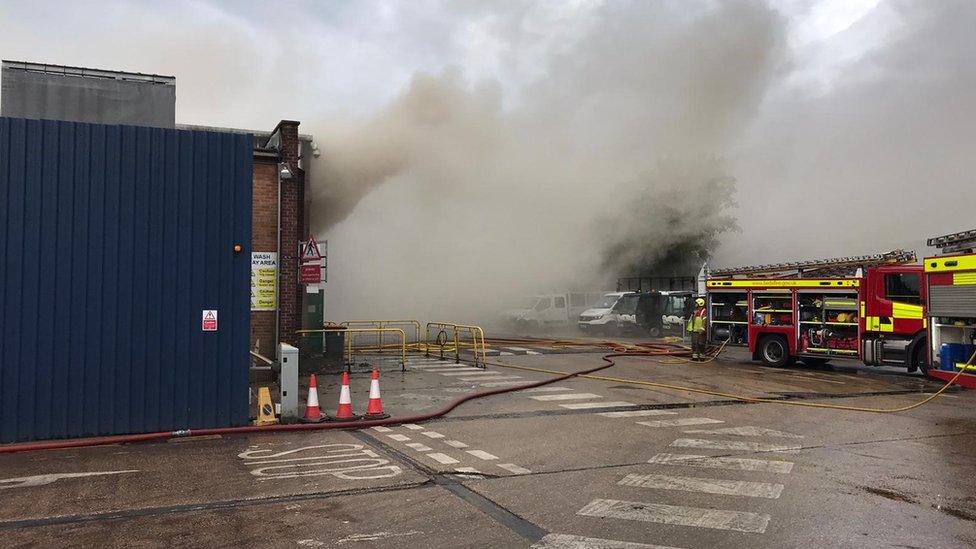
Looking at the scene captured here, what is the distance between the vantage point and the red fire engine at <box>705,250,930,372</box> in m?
13.4

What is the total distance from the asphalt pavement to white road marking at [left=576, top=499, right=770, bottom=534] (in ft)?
0.06

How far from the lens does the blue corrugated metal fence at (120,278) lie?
6898mm

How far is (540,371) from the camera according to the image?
13.7 meters

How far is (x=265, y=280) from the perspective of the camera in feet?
43.0

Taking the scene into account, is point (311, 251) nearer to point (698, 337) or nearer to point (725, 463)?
point (725, 463)

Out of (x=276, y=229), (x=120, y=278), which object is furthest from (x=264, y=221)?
(x=120, y=278)

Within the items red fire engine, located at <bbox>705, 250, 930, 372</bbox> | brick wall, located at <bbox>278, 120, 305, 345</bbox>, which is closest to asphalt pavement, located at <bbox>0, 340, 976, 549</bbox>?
brick wall, located at <bbox>278, 120, 305, 345</bbox>

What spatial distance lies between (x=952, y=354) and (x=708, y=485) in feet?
16.6

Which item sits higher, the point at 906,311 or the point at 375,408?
the point at 906,311

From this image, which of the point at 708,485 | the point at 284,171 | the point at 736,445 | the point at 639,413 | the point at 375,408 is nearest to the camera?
the point at 708,485

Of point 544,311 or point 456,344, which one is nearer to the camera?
point 456,344

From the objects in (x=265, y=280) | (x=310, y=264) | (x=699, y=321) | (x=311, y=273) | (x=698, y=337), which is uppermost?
(x=310, y=264)

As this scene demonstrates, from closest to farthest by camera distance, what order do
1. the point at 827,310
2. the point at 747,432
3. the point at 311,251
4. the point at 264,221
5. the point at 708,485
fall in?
the point at 708,485 < the point at 747,432 < the point at 311,251 < the point at 264,221 < the point at 827,310

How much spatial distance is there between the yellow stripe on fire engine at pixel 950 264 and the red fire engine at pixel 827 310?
4.79 meters
